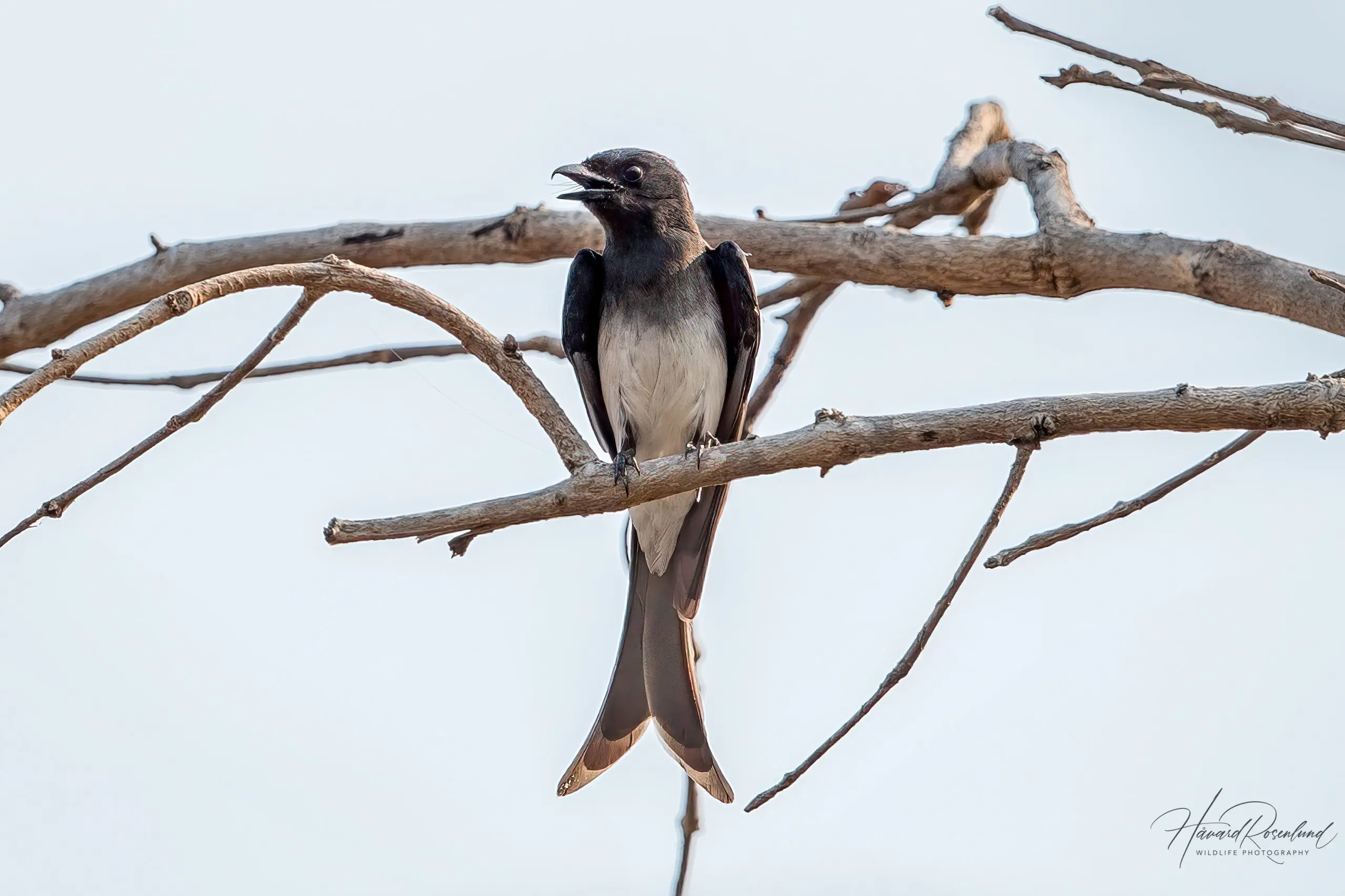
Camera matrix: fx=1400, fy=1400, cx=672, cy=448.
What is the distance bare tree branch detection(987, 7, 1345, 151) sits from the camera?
3170 mm

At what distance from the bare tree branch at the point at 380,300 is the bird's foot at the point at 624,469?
0.32ft

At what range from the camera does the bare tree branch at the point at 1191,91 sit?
317 centimetres

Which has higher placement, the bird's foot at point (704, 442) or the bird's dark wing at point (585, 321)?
the bird's dark wing at point (585, 321)

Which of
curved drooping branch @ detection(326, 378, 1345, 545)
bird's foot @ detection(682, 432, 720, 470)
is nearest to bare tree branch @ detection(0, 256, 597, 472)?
curved drooping branch @ detection(326, 378, 1345, 545)

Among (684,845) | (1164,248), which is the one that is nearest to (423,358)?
(684,845)

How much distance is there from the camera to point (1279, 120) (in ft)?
10.6

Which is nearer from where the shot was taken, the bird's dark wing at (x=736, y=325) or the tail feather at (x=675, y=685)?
the tail feather at (x=675, y=685)

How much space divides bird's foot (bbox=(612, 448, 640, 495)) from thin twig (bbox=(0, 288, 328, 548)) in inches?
37.6

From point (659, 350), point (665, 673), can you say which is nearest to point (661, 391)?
point (659, 350)

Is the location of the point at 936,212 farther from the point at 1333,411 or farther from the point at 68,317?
the point at 68,317

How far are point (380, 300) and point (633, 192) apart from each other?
2195 millimetres

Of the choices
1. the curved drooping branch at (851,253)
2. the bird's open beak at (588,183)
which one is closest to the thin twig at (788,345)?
the curved drooping branch at (851,253)

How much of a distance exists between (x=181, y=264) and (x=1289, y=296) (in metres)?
4.07

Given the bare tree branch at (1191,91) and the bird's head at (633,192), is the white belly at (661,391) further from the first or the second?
the bare tree branch at (1191,91)
